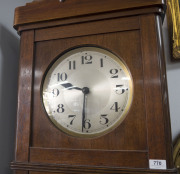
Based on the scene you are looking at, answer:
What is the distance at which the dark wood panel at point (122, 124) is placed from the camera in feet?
2.29

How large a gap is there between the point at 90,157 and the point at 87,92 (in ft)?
0.70

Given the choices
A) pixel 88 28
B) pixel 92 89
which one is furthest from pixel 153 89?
pixel 88 28

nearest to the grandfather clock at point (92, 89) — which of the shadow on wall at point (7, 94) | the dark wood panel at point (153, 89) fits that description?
the dark wood panel at point (153, 89)

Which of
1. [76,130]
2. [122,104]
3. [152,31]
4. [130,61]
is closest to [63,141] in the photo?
[76,130]

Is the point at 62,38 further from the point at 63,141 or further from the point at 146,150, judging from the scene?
the point at 146,150

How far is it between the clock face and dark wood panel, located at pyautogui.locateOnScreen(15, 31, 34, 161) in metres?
0.06

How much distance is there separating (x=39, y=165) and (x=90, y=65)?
377mm

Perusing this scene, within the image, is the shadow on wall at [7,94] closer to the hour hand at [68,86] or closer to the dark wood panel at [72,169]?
the dark wood panel at [72,169]

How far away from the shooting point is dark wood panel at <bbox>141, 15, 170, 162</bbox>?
2.20 ft

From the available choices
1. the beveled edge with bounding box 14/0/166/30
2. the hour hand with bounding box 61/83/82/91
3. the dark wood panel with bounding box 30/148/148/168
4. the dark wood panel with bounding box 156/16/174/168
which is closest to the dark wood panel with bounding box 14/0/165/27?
the beveled edge with bounding box 14/0/166/30

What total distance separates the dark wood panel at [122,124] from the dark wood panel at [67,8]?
0.29ft

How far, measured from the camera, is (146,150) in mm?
676

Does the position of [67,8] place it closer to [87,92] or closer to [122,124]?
[87,92]

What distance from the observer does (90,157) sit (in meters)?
0.71
